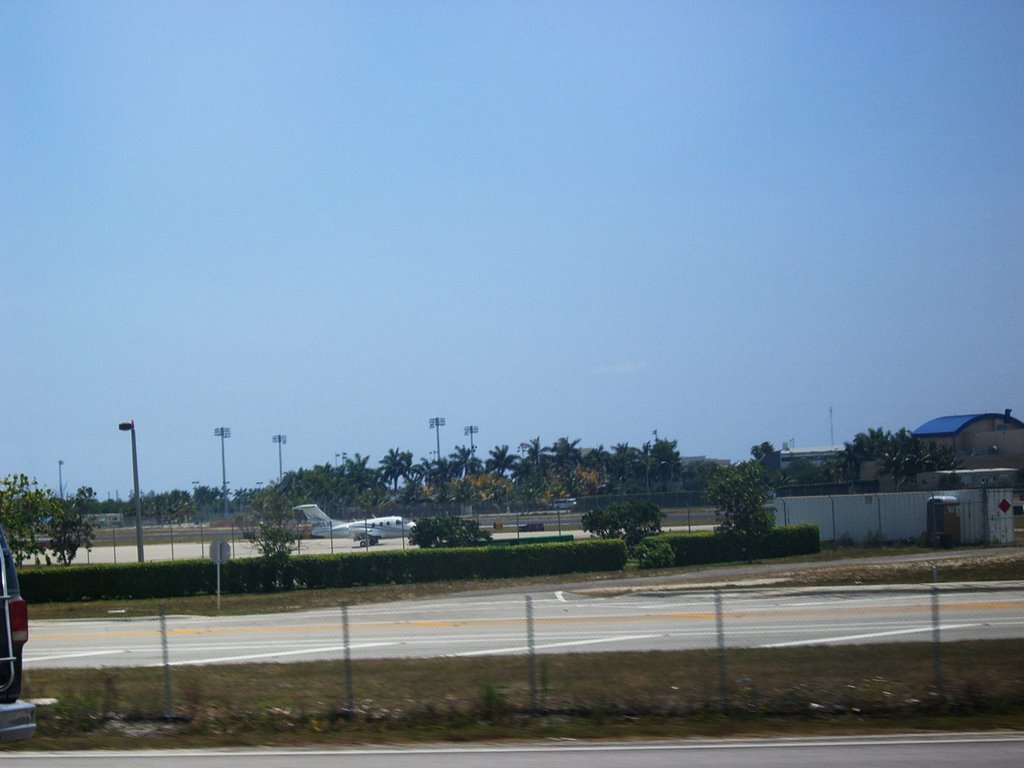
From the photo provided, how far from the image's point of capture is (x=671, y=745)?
12312mm

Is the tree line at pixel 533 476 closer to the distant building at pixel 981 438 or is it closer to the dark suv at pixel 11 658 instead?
the distant building at pixel 981 438

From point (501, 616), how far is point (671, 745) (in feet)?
59.9

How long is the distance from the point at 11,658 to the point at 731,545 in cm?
4442

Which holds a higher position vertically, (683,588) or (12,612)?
(12,612)

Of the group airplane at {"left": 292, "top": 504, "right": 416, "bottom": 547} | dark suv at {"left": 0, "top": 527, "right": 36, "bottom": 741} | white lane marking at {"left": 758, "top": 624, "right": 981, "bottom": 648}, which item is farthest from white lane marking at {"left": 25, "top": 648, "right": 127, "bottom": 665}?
airplane at {"left": 292, "top": 504, "right": 416, "bottom": 547}

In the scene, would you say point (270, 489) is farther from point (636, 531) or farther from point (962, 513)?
point (962, 513)

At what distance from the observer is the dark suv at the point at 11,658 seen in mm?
9469

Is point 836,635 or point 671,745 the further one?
point 836,635

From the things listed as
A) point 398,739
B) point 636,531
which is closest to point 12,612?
point 398,739

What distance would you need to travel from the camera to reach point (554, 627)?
26141 mm

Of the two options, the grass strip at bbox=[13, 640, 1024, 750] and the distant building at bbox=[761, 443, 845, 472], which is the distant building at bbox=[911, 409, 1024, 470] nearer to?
the distant building at bbox=[761, 443, 845, 472]

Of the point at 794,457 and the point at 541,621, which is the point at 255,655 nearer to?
the point at 541,621

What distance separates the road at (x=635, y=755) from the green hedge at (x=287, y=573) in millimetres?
33716

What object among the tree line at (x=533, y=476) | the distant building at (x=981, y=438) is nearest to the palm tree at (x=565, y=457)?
the tree line at (x=533, y=476)
